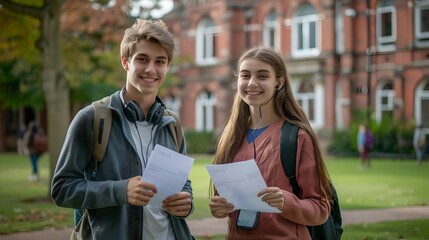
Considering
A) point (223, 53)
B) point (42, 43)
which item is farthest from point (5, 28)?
point (223, 53)

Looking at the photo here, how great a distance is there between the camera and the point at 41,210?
1116 centimetres

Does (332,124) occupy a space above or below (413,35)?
below

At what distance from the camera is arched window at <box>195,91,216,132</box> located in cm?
3781

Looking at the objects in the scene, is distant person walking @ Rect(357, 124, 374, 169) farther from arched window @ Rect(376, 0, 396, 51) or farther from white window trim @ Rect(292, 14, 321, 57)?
white window trim @ Rect(292, 14, 321, 57)

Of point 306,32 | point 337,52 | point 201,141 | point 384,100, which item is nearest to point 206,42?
point 201,141

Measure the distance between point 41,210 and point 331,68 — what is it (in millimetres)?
22676

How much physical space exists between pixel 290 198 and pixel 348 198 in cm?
1003

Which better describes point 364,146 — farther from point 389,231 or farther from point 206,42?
point 206,42

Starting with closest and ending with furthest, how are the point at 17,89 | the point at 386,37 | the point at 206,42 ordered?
the point at 386,37 < the point at 17,89 < the point at 206,42

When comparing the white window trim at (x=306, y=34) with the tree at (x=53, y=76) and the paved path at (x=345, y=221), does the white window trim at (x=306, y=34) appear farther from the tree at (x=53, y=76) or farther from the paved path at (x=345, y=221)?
the paved path at (x=345, y=221)

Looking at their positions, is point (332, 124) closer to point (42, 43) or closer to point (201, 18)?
point (201, 18)

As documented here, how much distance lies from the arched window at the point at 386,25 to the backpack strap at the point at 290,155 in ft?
93.2

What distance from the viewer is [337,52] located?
31.8 meters

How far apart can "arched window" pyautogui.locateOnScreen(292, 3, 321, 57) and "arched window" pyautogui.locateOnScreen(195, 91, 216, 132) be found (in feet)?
22.0
